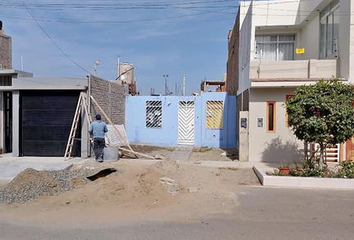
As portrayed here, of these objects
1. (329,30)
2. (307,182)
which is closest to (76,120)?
(307,182)

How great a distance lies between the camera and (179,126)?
19.3 meters

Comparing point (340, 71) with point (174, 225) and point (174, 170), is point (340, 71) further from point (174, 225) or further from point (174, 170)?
point (174, 225)

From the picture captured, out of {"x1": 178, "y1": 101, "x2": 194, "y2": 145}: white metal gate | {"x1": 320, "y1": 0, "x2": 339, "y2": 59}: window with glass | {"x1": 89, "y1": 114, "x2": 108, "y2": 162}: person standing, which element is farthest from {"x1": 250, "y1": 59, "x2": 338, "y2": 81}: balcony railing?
{"x1": 178, "y1": 101, "x2": 194, "y2": 145}: white metal gate

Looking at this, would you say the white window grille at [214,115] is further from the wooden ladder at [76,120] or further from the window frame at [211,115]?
the wooden ladder at [76,120]

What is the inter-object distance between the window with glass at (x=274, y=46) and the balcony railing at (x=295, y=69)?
366cm

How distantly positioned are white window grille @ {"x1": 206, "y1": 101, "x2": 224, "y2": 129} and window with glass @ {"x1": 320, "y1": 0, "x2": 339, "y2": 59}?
5.99m

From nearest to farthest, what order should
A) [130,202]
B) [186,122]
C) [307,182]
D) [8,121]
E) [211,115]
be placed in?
[130,202], [307,182], [8,121], [211,115], [186,122]

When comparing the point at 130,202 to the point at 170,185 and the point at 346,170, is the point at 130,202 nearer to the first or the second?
the point at 170,185

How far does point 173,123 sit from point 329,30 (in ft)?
29.5

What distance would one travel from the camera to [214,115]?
61.7 feet

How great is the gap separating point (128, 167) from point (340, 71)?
311 inches

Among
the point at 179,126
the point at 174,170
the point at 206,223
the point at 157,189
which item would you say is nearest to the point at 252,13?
the point at 179,126

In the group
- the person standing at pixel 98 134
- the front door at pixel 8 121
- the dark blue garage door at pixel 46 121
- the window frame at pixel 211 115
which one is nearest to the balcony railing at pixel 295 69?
the window frame at pixel 211 115

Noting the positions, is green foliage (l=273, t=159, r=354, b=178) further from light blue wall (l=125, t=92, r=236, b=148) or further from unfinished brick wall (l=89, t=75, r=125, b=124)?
light blue wall (l=125, t=92, r=236, b=148)
